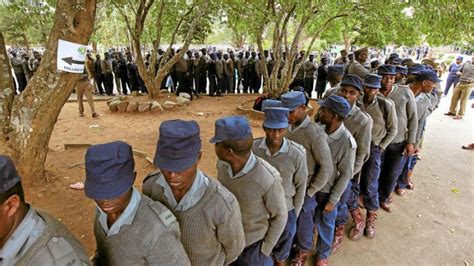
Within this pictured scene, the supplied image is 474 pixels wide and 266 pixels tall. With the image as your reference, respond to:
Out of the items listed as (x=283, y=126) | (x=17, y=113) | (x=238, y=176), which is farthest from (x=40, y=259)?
(x=17, y=113)

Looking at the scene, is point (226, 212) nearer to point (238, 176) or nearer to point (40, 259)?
point (238, 176)

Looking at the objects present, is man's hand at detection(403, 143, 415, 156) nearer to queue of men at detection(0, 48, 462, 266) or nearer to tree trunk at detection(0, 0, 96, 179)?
queue of men at detection(0, 48, 462, 266)

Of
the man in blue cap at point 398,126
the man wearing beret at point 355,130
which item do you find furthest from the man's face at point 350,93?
the man in blue cap at point 398,126

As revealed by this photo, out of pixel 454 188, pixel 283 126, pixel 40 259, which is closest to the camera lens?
pixel 40 259

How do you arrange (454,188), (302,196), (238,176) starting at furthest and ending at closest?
1. (454,188)
2. (302,196)
3. (238,176)

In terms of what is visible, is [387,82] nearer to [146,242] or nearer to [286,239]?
[286,239]

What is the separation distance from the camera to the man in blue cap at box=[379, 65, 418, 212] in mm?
3844

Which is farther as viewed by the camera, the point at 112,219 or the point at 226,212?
the point at 226,212

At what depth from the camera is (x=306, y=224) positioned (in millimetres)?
2879

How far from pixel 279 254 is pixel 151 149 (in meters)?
3.83

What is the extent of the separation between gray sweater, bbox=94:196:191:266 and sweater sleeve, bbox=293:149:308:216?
126 centimetres

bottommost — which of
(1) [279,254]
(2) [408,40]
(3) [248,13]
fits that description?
(1) [279,254]

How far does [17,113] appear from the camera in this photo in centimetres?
343

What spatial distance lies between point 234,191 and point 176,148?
0.70 metres
